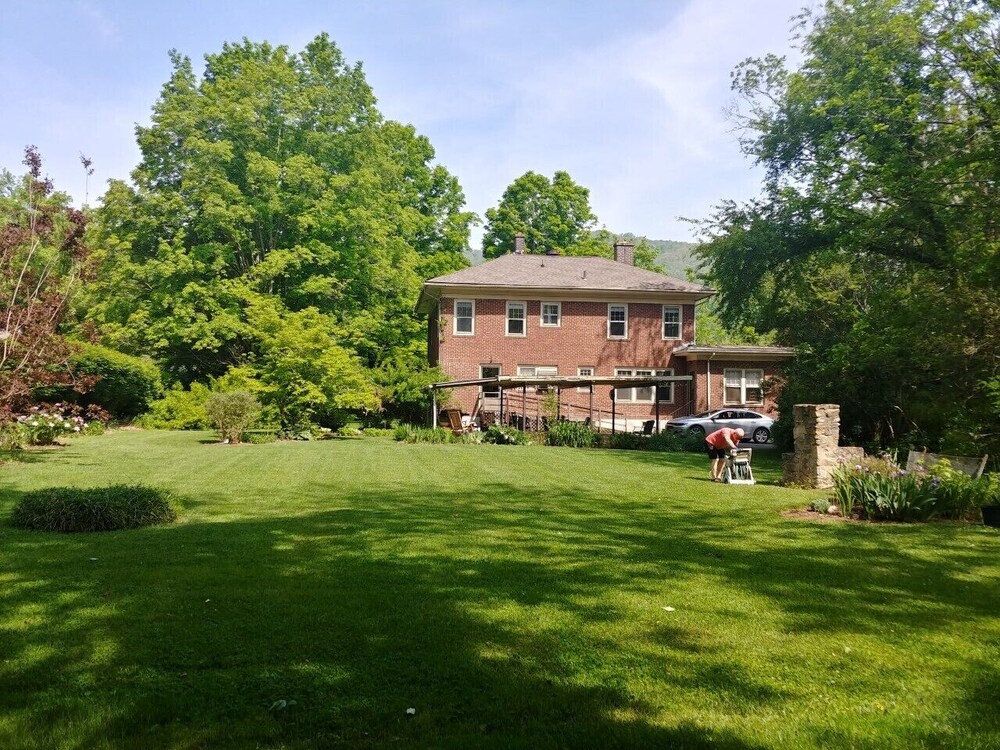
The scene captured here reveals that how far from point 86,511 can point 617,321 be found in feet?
93.2

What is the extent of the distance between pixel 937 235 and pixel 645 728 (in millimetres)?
22728

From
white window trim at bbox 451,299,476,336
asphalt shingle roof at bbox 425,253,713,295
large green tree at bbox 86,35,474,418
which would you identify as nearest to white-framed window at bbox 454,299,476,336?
white window trim at bbox 451,299,476,336

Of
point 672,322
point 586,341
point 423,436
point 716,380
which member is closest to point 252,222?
point 423,436

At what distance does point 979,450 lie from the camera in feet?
46.0

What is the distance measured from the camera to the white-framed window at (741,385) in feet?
111

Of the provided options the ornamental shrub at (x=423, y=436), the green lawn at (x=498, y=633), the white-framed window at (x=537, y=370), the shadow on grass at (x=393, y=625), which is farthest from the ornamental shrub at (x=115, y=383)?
the shadow on grass at (x=393, y=625)

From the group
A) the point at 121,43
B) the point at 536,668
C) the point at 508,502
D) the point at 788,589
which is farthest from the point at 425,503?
the point at 121,43

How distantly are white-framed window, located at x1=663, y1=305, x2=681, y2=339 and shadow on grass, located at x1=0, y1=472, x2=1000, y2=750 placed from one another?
88.6 ft

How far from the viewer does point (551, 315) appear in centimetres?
3434

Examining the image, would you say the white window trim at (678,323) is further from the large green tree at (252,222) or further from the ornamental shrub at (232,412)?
the ornamental shrub at (232,412)

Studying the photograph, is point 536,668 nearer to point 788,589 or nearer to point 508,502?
point 788,589

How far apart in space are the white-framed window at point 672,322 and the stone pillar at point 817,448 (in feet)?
70.6

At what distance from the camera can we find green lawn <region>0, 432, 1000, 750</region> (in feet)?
11.5

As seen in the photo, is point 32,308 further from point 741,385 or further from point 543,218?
point 543,218
